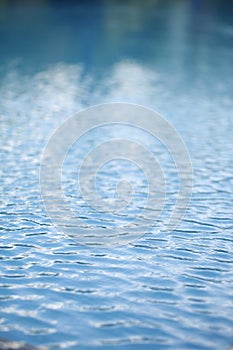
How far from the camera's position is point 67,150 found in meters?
23.6

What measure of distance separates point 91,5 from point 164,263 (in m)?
68.0

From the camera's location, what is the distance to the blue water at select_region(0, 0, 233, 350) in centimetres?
1178

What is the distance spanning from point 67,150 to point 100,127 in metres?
3.87

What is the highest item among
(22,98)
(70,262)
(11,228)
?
(22,98)

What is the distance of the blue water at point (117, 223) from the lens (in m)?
11.8

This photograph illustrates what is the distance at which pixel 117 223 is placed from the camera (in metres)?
16.9

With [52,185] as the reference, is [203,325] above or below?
below

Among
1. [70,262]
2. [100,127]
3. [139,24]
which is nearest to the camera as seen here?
[70,262]

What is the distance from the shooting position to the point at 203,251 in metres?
15.2

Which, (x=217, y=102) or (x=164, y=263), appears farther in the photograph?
(x=217, y=102)

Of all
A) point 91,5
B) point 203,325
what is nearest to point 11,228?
point 203,325

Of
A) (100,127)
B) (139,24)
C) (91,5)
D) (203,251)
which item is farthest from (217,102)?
(91,5)

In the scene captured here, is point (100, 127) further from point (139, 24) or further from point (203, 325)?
point (139, 24)

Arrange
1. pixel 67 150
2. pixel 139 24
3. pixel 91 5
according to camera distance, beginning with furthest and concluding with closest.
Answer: pixel 91 5 → pixel 139 24 → pixel 67 150
